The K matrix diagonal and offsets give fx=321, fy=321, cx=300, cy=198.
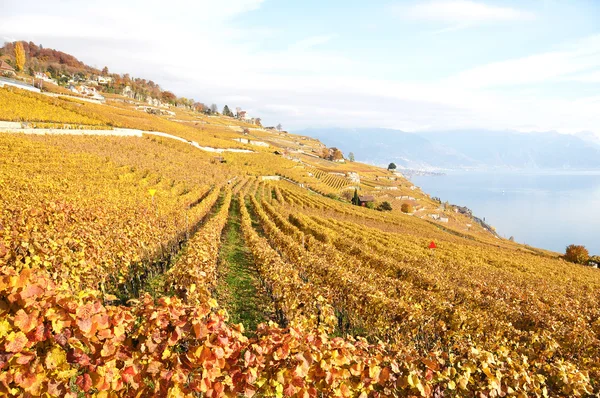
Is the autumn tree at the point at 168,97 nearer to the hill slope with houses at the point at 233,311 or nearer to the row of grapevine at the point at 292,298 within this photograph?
the hill slope with houses at the point at 233,311

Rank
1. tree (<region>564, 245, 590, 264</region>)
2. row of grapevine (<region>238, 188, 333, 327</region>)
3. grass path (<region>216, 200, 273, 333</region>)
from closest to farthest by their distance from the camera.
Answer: row of grapevine (<region>238, 188, 333, 327</region>) → grass path (<region>216, 200, 273, 333</region>) → tree (<region>564, 245, 590, 264</region>)

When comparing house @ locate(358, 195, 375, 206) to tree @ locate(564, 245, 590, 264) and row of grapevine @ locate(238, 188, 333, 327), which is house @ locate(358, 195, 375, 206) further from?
row of grapevine @ locate(238, 188, 333, 327)

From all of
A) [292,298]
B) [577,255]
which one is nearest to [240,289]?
[292,298]

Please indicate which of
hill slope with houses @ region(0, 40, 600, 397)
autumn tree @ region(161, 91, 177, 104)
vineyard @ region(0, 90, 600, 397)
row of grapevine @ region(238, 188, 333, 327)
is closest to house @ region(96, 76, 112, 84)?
autumn tree @ region(161, 91, 177, 104)

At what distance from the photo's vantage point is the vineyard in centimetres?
320

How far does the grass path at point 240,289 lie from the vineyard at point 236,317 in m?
0.15

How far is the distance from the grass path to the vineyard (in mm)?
148

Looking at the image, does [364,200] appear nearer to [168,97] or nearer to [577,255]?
[577,255]

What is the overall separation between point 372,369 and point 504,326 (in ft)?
25.2

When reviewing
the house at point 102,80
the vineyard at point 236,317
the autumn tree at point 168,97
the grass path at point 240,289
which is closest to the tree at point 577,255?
the vineyard at point 236,317

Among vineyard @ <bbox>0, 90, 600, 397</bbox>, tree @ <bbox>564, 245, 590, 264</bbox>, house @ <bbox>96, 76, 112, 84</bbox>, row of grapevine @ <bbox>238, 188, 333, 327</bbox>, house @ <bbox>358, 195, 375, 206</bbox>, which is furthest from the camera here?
house @ <bbox>96, 76, 112, 84</bbox>

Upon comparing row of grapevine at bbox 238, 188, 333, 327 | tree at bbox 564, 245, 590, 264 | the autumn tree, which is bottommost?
tree at bbox 564, 245, 590, 264

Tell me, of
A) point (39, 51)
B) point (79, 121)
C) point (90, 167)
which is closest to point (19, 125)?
point (79, 121)

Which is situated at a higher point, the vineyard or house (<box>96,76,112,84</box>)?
house (<box>96,76,112,84</box>)
